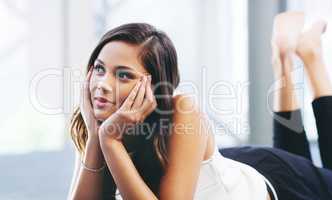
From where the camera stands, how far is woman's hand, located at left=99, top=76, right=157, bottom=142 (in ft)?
2.47

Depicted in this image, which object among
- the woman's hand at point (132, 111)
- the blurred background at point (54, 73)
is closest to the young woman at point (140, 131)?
the woman's hand at point (132, 111)

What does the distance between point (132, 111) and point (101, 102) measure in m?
0.05

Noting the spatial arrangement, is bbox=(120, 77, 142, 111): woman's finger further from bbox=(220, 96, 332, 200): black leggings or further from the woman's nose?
bbox=(220, 96, 332, 200): black leggings

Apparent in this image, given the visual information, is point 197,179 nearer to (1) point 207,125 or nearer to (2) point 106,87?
(1) point 207,125

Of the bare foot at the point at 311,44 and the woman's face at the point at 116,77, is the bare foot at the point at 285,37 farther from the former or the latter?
the woman's face at the point at 116,77


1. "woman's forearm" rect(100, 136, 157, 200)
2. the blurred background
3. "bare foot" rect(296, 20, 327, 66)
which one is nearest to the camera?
"woman's forearm" rect(100, 136, 157, 200)

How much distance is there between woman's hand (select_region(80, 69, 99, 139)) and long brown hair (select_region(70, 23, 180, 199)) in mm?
28

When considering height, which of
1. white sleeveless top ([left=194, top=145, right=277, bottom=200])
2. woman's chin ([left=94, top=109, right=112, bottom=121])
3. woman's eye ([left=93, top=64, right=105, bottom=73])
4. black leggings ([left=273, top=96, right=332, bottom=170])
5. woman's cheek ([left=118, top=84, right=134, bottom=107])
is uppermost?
woman's eye ([left=93, top=64, right=105, bottom=73])

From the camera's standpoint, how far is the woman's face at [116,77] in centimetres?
77

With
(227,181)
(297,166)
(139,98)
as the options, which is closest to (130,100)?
(139,98)

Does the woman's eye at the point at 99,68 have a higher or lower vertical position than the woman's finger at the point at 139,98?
higher

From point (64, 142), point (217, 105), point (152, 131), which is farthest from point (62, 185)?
point (217, 105)

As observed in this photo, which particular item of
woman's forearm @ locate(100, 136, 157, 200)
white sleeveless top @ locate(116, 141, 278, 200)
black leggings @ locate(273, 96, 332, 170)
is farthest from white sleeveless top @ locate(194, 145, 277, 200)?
black leggings @ locate(273, 96, 332, 170)

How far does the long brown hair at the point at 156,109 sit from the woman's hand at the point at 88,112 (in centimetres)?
3
